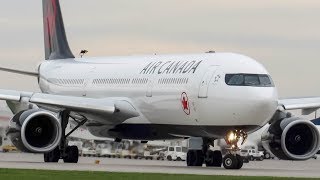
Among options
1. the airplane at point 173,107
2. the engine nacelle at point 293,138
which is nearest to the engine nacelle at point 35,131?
the airplane at point 173,107

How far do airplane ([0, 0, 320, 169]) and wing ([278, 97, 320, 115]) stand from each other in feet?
0.14

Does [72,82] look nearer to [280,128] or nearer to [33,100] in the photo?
[33,100]

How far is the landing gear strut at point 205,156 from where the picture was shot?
45875 millimetres

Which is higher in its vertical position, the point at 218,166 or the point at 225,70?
the point at 225,70

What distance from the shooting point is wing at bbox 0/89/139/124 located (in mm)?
45250

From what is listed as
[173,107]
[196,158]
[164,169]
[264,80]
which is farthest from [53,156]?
[264,80]

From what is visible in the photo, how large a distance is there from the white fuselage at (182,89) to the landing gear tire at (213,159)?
6.39 feet

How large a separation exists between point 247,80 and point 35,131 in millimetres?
9127

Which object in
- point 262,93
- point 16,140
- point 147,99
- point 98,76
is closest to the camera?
point 262,93

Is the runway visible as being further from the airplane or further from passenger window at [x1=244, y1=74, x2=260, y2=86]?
passenger window at [x1=244, y1=74, x2=260, y2=86]

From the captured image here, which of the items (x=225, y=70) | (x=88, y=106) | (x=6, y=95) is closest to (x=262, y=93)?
(x=225, y=70)

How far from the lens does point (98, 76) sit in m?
51.0

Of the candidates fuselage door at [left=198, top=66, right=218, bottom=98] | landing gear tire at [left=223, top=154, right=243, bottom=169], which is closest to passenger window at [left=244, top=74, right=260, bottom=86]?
fuselage door at [left=198, top=66, right=218, bottom=98]

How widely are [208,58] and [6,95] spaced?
8.95 m
